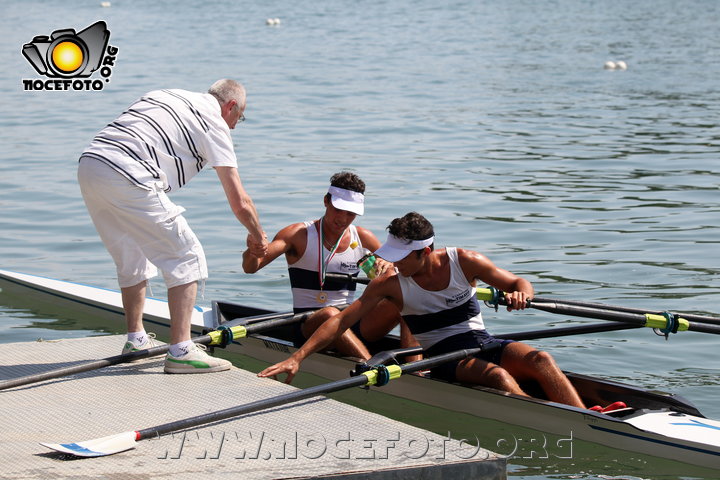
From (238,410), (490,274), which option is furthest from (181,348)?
(490,274)

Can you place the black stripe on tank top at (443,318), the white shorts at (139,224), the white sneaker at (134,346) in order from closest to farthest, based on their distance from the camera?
the white shorts at (139,224) < the black stripe on tank top at (443,318) < the white sneaker at (134,346)

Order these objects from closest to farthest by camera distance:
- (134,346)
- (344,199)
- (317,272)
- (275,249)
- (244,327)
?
1. (134,346)
2. (244,327)
3. (344,199)
4. (275,249)
5. (317,272)

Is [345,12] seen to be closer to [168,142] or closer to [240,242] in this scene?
[240,242]

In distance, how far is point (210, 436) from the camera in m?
5.84

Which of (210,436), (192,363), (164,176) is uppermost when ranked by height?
(164,176)

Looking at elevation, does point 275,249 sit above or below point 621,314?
above

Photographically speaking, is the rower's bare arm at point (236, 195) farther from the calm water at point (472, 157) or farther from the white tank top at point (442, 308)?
the calm water at point (472, 157)

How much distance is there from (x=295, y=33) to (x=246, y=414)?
127 ft

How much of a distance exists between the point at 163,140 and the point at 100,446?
2.10 meters

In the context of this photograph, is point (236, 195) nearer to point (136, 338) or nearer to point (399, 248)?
point (399, 248)

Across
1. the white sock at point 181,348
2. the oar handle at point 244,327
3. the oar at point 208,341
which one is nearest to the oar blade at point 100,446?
the oar at point 208,341

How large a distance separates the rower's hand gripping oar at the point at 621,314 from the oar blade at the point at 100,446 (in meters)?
2.81

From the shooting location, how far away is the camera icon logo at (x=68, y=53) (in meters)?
22.6

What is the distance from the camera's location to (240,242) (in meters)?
13.4
